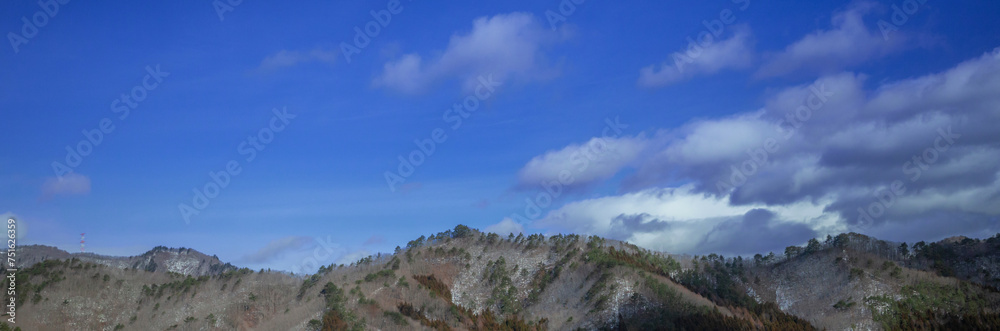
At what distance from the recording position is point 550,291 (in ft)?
349

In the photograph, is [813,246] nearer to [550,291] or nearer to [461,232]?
[550,291]

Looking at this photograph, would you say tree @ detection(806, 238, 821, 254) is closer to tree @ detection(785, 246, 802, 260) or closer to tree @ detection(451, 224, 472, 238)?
tree @ detection(785, 246, 802, 260)

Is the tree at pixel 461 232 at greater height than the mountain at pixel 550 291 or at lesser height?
greater

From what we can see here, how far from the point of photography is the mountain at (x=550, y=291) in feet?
291

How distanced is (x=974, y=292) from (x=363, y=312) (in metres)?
76.3

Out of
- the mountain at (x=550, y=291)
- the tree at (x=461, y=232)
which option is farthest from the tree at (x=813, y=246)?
the tree at (x=461, y=232)

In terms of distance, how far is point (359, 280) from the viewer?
344ft

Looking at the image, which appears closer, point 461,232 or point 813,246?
point 813,246

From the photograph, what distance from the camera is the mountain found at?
3489 inches

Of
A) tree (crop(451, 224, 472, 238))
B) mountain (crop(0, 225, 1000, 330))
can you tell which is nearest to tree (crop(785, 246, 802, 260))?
mountain (crop(0, 225, 1000, 330))

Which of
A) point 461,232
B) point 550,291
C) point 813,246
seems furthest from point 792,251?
point 461,232

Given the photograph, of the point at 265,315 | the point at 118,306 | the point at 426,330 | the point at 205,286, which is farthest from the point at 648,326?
the point at 118,306

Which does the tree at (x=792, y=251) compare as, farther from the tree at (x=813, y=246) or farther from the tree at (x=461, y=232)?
the tree at (x=461, y=232)

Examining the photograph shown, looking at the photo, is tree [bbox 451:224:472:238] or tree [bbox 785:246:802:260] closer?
tree [bbox 785:246:802:260]
